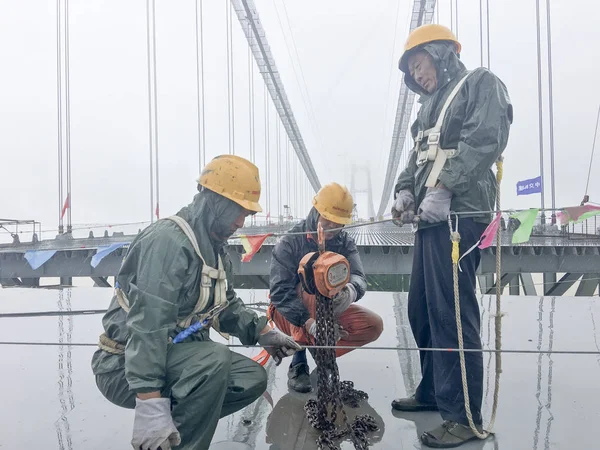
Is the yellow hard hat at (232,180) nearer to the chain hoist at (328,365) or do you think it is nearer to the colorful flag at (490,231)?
the chain hoist at (328,365)

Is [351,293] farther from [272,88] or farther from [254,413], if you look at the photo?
[272,88]

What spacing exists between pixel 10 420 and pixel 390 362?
2.02m

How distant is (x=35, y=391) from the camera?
2.12 m

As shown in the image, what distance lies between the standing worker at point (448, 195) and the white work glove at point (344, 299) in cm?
39

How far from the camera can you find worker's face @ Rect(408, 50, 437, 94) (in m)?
1.87

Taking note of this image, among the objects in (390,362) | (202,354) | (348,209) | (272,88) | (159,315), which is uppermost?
(272,88)

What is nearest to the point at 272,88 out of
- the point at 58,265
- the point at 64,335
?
the point at 58,265

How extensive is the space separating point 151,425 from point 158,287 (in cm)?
41

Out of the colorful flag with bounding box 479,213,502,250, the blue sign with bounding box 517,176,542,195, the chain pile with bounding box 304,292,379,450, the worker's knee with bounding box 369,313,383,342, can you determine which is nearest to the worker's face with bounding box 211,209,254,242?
the chain pile with bounding box 304,292,379,450

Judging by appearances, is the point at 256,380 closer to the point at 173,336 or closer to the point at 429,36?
the point at 173,336

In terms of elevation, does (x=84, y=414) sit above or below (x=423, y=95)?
below

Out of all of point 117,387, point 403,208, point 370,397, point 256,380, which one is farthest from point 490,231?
point 117,387

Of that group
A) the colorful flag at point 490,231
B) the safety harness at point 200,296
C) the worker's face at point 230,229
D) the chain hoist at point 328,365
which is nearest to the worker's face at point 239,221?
the worker's face at point 230,229

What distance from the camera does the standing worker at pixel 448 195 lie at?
1601 mm
